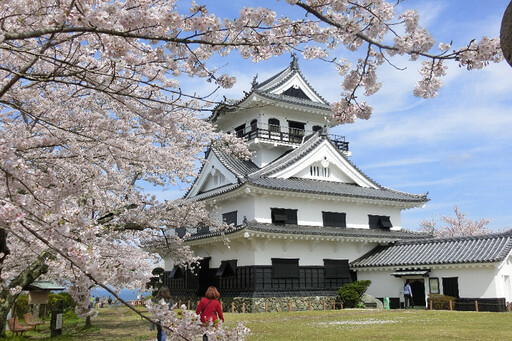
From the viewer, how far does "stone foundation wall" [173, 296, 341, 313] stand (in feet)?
71.2

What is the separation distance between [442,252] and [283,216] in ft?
28.2

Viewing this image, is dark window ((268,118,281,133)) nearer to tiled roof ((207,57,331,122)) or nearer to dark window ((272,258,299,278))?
tiled roof ((207,57,331,122))

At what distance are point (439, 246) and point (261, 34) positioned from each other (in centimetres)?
2229

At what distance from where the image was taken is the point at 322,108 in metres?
29.1

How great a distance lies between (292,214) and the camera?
2462cm

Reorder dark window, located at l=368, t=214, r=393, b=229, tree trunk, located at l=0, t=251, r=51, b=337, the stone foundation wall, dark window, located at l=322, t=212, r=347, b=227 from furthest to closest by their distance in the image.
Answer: dark window, located at l=368, t=214, r=393, b=229 < dark window, located at l=322, t=212, r=347, b=227 < the stone foundation wall < tree trunk, located at l=0, t=251, r=51, b=337

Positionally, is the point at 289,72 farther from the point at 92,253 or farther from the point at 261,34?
the point at 92,253

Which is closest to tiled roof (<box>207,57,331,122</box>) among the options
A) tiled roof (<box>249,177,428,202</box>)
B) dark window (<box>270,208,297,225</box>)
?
tiled roof (<box>249,177,428,202</box>)

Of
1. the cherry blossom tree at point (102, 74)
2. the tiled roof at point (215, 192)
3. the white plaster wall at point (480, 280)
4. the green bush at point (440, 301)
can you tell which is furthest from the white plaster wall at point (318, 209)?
the cherry blossom tree at point (102, 74)

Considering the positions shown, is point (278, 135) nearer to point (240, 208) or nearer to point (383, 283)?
point (240, 208)

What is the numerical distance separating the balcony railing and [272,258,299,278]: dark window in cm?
764

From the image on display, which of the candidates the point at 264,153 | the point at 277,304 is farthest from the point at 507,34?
the point at 264,153

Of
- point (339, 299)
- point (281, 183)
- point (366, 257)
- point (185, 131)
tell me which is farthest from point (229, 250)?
point (185, 131)

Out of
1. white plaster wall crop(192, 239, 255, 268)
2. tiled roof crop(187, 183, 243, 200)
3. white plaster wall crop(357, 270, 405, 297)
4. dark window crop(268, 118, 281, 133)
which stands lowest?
white plaster wall crop(357, 270, 405, 297)
